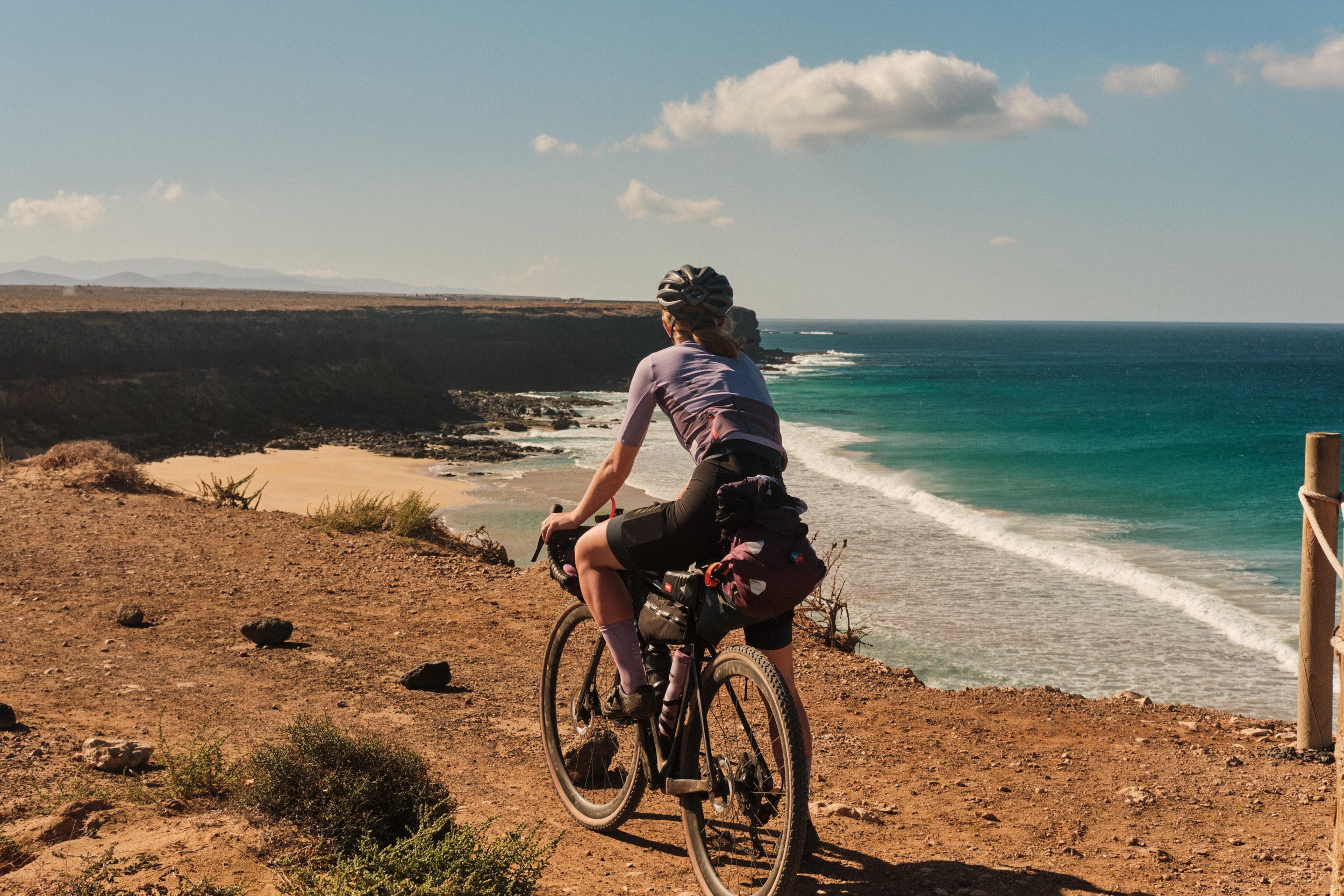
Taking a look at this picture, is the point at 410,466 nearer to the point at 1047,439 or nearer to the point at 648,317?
the point at 1047,439

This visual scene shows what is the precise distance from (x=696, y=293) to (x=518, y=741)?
288 cm

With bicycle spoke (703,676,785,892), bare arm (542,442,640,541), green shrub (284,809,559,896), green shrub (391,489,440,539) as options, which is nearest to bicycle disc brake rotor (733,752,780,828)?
bicycle spoke (703,676,785,892)

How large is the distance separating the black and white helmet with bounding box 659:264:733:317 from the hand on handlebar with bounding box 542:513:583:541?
35.3 inches

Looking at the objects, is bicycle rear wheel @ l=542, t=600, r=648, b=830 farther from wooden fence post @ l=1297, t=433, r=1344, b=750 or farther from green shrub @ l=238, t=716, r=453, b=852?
wooden fence post @ l=1297, t=433, r=1344, b=750

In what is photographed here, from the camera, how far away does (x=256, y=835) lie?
10.8 ft

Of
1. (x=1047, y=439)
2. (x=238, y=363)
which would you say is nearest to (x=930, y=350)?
(x=1047, y=439)

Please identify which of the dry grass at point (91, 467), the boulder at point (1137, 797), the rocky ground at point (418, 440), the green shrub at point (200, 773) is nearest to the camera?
the green shrub at point (200, 773)

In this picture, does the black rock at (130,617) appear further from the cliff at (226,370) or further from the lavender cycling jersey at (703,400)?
the cliff at (226,370)

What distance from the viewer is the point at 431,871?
9.61 ft

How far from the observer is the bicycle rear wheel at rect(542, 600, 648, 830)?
3984mm

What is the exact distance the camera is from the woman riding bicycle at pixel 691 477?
323cm

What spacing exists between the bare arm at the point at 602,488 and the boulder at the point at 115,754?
7.07 ft

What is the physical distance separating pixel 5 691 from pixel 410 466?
76.1 feet

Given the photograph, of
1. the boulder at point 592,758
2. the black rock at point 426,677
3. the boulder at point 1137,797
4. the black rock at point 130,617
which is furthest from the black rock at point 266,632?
the boulder at point 1137,797
